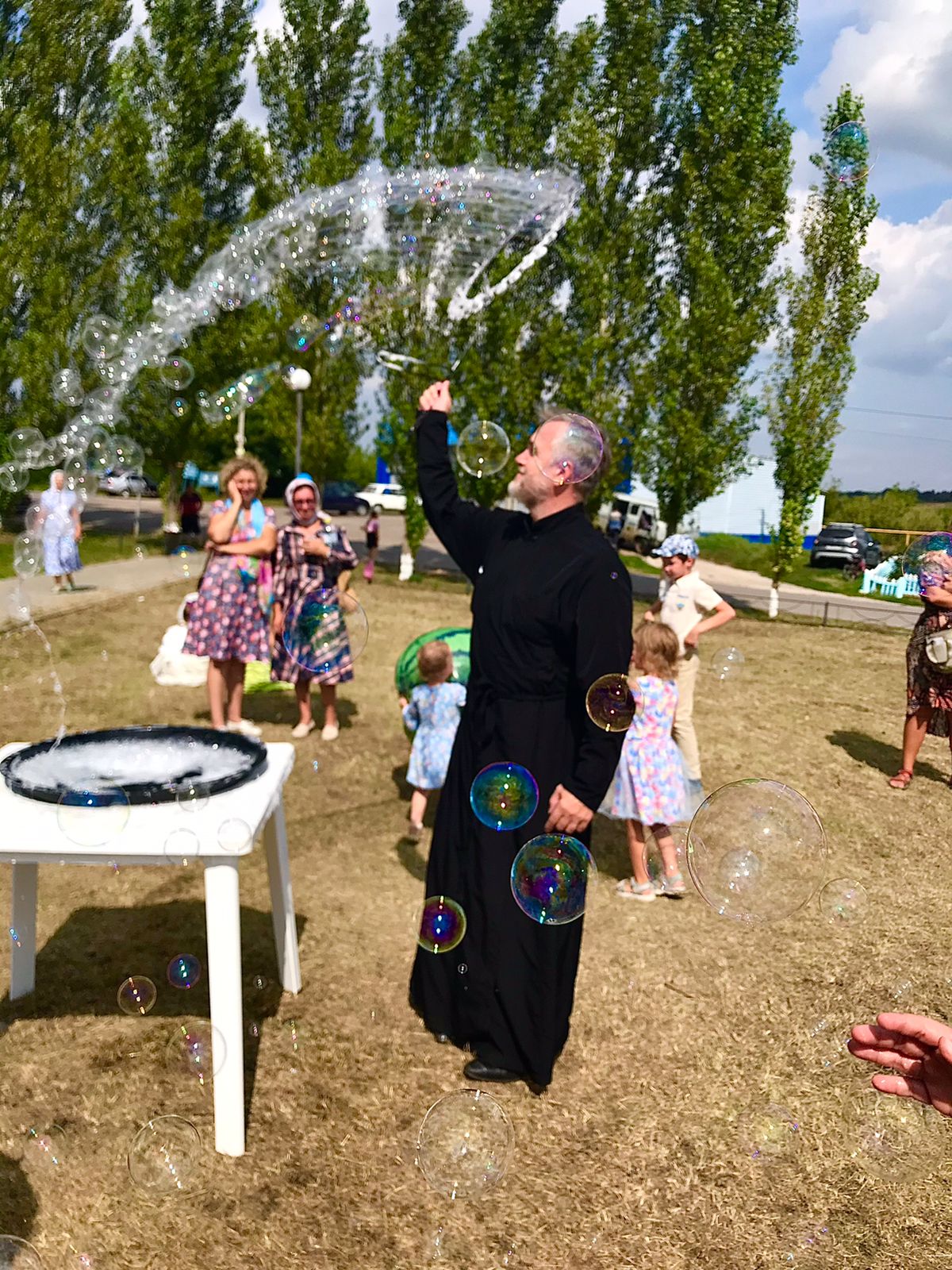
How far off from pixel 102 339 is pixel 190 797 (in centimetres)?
332

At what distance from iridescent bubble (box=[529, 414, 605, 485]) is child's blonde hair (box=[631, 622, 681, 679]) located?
1973 mm

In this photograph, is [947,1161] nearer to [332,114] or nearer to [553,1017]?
[553,1017]

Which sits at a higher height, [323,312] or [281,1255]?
[323,312]

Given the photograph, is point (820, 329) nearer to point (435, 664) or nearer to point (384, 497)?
point (435, 664)

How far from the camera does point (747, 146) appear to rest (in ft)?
54.9

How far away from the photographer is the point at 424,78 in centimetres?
1886

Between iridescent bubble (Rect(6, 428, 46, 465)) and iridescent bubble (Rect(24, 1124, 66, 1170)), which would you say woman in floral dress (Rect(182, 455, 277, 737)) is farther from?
iridescent bubble (Rect(24, 1124, 66, 1170))

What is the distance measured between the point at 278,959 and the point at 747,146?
17619 mm

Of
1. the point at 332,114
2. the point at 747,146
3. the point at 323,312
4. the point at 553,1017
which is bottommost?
the point at 553,1017

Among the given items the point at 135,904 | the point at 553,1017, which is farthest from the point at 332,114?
the point at 553,1017

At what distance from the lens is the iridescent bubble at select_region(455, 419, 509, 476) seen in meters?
4.45

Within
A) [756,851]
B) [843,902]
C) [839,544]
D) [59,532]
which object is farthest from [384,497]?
[756,851]

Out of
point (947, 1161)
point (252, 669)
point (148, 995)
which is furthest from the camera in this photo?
point (252, 669)

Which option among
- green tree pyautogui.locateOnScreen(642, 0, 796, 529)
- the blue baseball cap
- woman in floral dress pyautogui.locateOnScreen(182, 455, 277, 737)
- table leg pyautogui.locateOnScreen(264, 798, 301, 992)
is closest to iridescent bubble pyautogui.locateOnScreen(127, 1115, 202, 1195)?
table leg pyautogui.locateOnScreen(264, 798, 301, 992)
